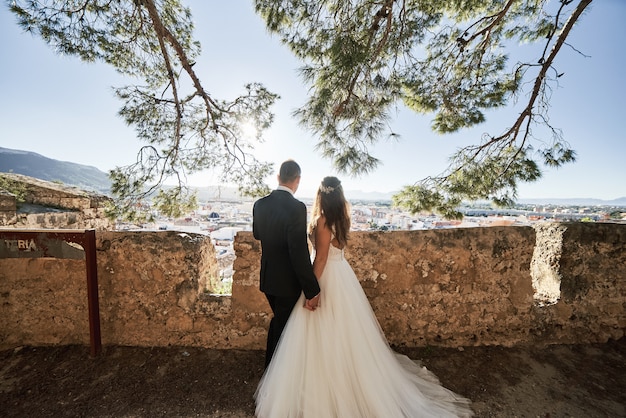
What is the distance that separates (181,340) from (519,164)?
4924 millimetres

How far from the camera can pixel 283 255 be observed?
6.17 ft

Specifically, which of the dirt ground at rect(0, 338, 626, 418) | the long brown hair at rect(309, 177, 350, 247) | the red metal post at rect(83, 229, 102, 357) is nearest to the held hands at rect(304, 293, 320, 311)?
the long brown hair at rect(309, 177, 350, 247)

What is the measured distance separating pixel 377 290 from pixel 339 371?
0.87 meters

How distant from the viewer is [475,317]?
2.53m

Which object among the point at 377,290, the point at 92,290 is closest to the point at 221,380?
the point at 92,290

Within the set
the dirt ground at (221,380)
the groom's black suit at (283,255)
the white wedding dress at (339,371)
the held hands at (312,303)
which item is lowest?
the dirt ground at (221,380)

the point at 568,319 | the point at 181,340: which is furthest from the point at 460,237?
the point at 181,340

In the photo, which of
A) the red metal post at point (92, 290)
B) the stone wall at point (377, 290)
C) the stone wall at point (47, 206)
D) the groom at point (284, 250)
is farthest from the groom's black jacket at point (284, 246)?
the stone wall at point (47, 206)

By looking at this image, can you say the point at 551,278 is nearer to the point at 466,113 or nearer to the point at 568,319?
the point at 568,319

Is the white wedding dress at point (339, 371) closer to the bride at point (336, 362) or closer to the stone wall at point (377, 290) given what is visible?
the bride at point (336, 362)

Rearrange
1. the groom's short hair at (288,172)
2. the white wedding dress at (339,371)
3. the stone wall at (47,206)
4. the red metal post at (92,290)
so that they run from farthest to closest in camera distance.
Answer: the stone wall at (47,206) → the red metal post at (92,290) → the groom's short hair at (288,172) → the white wedding dress at (339,371)

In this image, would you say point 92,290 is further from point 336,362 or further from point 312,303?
point 336,362

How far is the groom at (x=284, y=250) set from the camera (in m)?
1.77

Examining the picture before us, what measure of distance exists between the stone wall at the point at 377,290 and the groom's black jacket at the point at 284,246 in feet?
1.73
